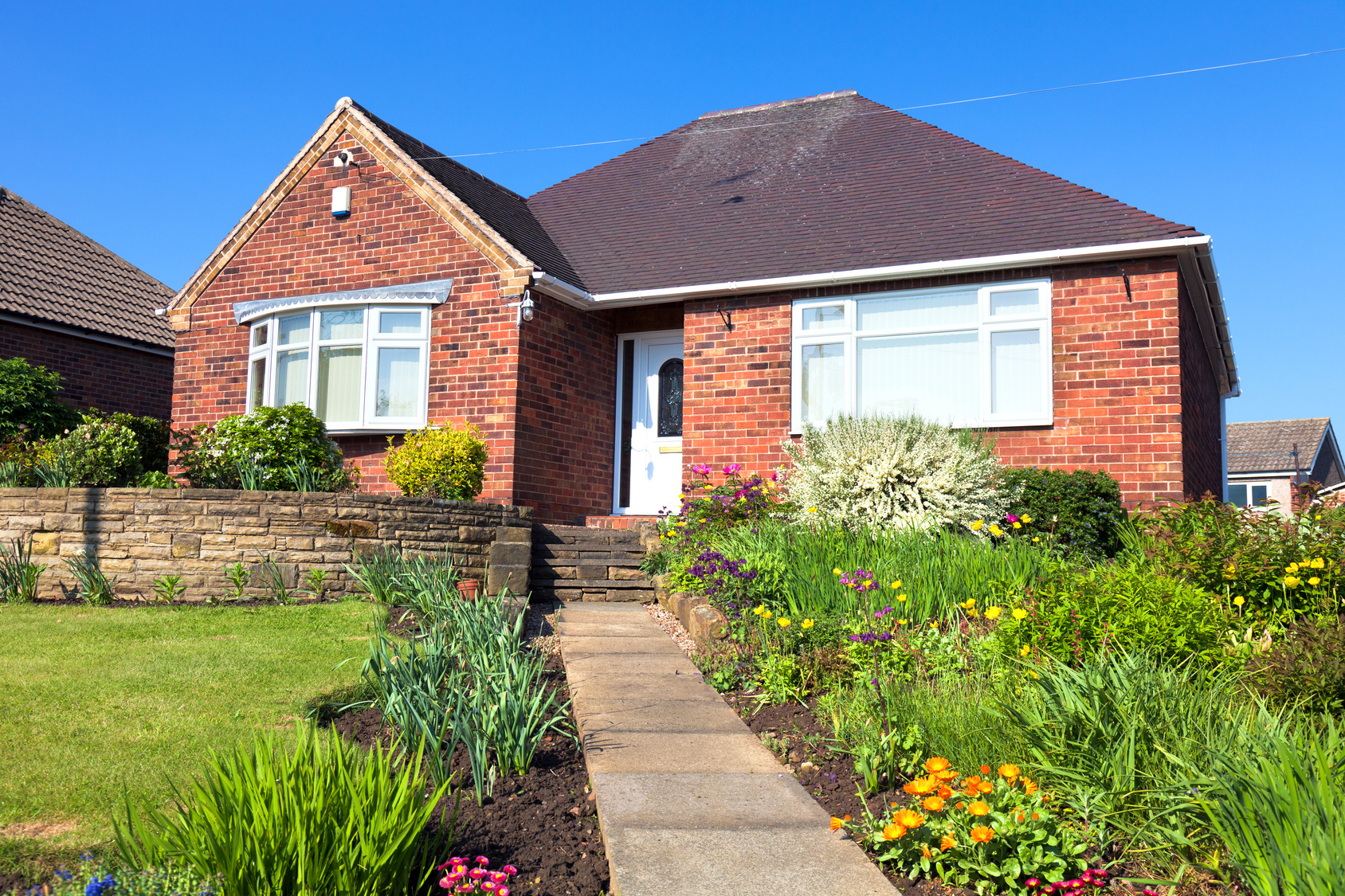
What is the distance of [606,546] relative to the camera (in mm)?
10023

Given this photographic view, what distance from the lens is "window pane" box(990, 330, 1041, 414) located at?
10.3 meters

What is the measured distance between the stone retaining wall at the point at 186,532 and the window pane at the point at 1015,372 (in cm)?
664

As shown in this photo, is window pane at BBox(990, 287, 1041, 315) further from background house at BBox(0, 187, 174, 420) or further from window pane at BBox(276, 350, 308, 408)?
background house at BBox(0, 187, 174, 420)

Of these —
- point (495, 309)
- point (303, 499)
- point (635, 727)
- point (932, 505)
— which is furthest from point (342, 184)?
point (635, 727)

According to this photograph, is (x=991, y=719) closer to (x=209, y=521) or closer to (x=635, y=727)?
(x=635, y=727)

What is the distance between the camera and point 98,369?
1598cm

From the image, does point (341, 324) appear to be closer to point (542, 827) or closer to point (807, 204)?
point (807, 204)

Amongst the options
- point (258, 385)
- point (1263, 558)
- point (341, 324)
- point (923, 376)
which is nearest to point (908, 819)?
point (1263, 558)

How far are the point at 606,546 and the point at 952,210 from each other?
5.85 metres

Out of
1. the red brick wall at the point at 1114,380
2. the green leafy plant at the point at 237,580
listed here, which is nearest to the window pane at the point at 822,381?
the red brick wall at the point at 1114,380

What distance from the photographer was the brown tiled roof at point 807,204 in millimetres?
10844

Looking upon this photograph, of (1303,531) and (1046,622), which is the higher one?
(1303,531)

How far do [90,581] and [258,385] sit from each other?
5577mm

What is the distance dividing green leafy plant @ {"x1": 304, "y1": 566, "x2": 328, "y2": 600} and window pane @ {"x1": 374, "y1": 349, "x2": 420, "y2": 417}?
3940 mm
